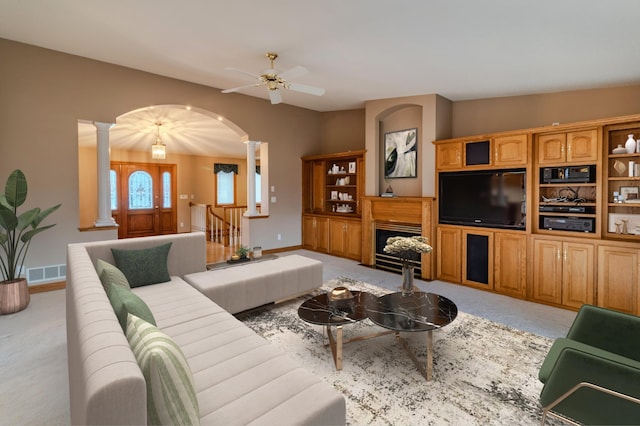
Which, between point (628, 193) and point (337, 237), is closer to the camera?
point (628, 193)

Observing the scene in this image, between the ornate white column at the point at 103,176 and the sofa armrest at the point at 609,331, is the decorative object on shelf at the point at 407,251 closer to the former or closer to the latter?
the sofa armrest at the point at 609,331

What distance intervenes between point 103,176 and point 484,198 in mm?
5620

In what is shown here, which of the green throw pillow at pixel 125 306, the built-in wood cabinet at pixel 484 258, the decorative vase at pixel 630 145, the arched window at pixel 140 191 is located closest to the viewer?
the green throw pillow at pixel 125 306

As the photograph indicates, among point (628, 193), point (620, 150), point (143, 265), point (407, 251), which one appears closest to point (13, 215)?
point (143, 265)

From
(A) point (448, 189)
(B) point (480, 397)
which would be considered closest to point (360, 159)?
(A) point (448, 189)

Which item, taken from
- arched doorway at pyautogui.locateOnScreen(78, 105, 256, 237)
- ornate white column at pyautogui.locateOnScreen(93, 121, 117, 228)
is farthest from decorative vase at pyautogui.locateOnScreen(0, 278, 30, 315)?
arched doorway at pyautogui.locateOnScreen(78, 105, 256, 237)

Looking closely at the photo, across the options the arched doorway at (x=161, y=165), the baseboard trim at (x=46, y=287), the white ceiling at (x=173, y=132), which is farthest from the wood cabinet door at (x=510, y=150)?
the baseboard trim at (x=46, y=287)

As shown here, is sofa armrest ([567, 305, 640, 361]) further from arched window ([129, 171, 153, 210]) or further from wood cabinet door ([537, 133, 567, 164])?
arched window ([129, 171, 153, 210])

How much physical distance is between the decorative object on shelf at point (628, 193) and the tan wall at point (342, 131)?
4252mm

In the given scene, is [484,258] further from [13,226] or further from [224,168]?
[224,168]

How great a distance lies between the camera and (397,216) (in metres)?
5.59

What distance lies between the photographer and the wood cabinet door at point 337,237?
6.65 m

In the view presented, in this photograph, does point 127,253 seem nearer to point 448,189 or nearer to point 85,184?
point 448,189

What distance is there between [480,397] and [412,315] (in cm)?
70
